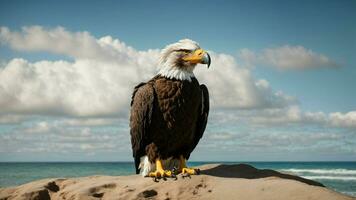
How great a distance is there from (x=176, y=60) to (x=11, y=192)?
12.8ft

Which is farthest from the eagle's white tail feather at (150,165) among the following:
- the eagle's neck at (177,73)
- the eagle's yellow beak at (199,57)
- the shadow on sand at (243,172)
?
the eagle's yellow beak at (199,57)

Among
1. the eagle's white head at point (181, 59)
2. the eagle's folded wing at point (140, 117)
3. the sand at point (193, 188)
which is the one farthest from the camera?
the eagle's folded wing at point (140, 117)

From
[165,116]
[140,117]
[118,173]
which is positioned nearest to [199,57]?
[165,116]

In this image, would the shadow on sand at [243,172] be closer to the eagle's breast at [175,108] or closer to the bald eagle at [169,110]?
the bald eagle at [169,110]

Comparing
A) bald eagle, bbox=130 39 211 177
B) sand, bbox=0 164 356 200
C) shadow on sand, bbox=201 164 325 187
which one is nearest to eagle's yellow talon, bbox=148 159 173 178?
bald eagle, bbox=130 39 211 177

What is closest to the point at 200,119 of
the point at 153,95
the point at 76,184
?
the point at 153,95

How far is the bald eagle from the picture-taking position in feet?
23.6

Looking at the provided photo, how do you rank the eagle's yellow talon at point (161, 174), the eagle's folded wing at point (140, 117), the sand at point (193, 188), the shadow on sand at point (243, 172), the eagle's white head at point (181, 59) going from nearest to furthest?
the sand at point (193, 188) → the eagle's yellow talon at point (161, 174) → the eagle's white head at point (181, 59) → the eagle's folded wing at point (140, 117) → the shadow on sand at point (243, 172)

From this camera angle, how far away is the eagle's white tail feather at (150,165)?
24.8 feet

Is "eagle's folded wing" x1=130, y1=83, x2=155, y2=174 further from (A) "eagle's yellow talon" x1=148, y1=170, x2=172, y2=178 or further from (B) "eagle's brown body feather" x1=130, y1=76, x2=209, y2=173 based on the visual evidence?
(A) "eagle's yellow talon" x1=148, y1=170, x2=172, y2=178

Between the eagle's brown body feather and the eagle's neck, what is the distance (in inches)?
2.5

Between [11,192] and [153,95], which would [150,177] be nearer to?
[153,95]

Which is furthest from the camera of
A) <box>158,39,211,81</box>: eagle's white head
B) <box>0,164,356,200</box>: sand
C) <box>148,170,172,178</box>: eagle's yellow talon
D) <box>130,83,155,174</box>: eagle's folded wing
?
<box>130,83,155,174</box>: eagle's folded wing

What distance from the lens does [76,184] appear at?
7.95 m
